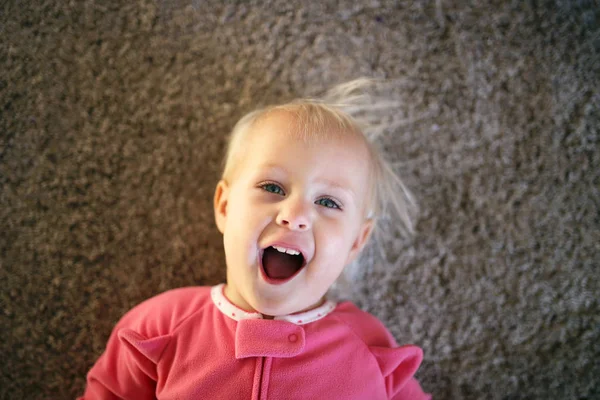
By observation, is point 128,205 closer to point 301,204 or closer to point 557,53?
point 301,204

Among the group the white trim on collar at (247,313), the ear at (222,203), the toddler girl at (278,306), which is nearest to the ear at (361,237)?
the toddler girl at (278,306)

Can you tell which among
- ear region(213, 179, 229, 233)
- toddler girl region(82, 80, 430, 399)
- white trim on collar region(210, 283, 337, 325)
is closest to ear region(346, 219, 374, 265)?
toddler girl region(82, 80, 430, 399)

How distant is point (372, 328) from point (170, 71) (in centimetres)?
70

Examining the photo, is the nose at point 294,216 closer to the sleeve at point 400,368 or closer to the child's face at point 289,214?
the child's face at point 289,214

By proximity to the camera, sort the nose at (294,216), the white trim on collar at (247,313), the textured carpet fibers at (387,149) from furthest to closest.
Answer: the textured carpet fibers at (387,149)
the white trim on collar at (247,313)
the nose at (294,216)

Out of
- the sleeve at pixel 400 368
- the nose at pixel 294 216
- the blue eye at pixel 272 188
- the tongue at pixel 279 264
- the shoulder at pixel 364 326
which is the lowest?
the sleeve at pixel 400 368

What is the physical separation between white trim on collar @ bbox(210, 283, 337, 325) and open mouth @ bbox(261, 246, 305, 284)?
0.10m

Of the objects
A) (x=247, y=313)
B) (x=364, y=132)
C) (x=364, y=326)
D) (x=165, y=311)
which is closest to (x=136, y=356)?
(x=165, y=311)

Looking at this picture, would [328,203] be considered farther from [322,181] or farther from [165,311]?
[165,311]

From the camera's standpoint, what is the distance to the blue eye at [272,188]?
789 mm

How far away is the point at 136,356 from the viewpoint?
81 centimetres

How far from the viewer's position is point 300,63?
102 cm

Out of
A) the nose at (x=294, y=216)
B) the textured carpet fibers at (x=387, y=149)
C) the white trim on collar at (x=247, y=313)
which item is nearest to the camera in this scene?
the nose at (x=294, y=216)

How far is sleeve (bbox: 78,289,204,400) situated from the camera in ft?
2.66
